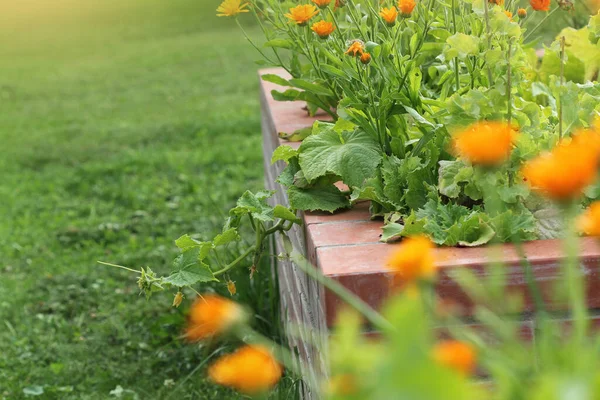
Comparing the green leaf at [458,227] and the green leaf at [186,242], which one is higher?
the green leaf at [458,227]

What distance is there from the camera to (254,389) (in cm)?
78

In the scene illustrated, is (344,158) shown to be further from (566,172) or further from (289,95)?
(566,172)

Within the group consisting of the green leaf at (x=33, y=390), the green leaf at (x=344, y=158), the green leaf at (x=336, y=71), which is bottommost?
the green leaf at (x=33, y=390)

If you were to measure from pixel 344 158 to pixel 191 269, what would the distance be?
0.48 m

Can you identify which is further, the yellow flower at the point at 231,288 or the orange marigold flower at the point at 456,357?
the yellow flower at the point at 231,288

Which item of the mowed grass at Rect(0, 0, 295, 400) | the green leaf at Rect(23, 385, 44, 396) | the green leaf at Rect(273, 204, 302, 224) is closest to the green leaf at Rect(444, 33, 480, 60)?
the green leaf at Rect(273, 204, 302, 224)

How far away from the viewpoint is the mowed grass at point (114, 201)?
3.25 meters

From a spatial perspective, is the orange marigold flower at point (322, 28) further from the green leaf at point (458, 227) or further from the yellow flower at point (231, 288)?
the yellow flower at point (231, 288)

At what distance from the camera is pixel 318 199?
2.13m

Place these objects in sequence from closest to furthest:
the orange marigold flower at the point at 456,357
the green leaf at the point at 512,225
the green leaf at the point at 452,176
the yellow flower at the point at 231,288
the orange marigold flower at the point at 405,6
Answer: the orange marigold flower at the point at 456,357 → the green leaf at the point at 512,225 → the green leaf at the point at 452,176 → the orange marigold flower at the point at 405,6 → the yellow flower at the point at 231,288

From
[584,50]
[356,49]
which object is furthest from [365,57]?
[584,50]

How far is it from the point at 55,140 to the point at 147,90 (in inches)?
78.9

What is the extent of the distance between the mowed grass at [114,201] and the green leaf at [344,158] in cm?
55

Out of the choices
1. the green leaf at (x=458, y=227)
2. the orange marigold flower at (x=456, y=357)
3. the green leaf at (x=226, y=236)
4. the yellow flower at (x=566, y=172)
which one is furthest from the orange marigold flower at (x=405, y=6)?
the orange marigold flower at (x=456, y=357)
